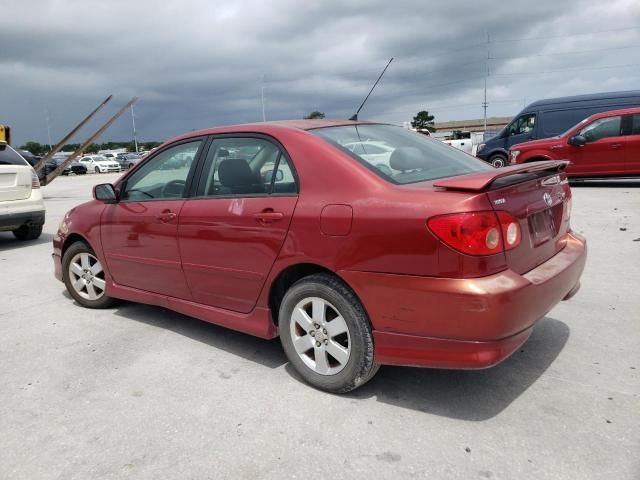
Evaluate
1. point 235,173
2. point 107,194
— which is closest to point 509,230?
point 235,173

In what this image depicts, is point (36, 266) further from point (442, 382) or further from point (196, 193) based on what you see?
point (442, 382)

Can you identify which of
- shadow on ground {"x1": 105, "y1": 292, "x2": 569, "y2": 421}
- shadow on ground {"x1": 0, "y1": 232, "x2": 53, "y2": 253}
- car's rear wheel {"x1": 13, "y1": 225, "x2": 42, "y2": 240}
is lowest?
shadow on ground {"x1": 105, "y1": 292, "x2": 569, "y2": 421}

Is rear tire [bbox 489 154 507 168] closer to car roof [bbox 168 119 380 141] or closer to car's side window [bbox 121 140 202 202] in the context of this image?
car roof [bbox 168 119 380 141]

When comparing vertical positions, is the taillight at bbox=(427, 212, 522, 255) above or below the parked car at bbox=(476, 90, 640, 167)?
below

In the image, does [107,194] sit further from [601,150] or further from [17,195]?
[601,150]

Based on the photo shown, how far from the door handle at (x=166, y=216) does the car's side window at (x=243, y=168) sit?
28 cm

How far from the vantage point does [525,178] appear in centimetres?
301

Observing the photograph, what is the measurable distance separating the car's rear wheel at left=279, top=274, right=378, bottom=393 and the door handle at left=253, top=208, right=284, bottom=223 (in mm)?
404

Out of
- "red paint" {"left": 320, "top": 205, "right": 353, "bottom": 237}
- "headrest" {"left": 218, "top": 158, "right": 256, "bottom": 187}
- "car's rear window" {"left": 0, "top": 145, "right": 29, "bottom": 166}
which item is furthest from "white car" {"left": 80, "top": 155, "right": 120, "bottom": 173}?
"red paint" {"left": 320, "top": 205, "right": 353, "bottom": 237}

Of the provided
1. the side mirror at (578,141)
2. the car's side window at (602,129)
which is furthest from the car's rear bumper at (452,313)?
the car's side window at (602,129)

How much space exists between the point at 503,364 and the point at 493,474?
1201 millimetres

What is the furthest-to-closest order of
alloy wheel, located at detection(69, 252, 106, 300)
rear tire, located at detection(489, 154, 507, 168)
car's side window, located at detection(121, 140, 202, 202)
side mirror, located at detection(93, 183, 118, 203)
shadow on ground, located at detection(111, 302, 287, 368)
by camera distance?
rear tire, located at detection(489, 154, 507, 168) → alloy wheel, located at detection(69, 252, 106, 300) → side mirror, located at detection(93, 183, 118, 203) → car's side window, located at detection(121, 140, 202, 202) → shadow on ground, located at detection(111, 302, 287, 368)

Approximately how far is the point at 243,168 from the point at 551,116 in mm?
14634

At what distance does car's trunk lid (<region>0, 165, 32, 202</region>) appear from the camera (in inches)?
326
